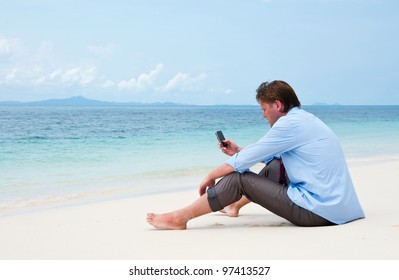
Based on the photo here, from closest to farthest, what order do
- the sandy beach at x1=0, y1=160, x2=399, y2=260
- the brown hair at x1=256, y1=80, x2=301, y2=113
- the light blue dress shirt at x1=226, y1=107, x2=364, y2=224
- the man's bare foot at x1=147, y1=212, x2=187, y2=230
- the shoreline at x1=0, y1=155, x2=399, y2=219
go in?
the sandy beach at x1=0, y1=160, x2=399, y2=260 < the light blue dress shirt at x1=226, y1=107, x2=364, y2=224 < the brown hair at x1=256, y1=80, x2=301, y2=113 < the man's bare foot at x1=147, y1=212, x2=187, y2=230 < the shoreline at x1=0, y1=155, x2=399, y2=219

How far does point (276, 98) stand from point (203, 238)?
3.80ft

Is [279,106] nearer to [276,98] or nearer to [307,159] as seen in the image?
[276,98]

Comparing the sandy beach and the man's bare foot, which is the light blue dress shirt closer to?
the sandy beach

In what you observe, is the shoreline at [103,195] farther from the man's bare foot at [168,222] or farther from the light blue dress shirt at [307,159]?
the light blue dress shirt at [307,159]

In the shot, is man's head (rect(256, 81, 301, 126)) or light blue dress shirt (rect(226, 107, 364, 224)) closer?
light blue dress shirt (rect(226, 107, 364, 224))

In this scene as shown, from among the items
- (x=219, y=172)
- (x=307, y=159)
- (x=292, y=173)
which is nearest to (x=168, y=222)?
(x=219, y=172)

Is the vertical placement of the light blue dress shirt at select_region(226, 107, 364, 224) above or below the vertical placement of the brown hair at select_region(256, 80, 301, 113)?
below

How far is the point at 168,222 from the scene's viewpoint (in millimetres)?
4188

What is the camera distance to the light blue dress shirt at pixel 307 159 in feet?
12.6

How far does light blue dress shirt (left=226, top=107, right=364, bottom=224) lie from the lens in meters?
3.84

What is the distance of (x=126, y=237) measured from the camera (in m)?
4.10

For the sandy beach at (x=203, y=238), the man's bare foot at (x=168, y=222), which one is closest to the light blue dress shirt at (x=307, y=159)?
the sandy beach at (x=203, y=238)

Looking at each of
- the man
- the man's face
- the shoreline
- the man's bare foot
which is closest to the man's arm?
the man

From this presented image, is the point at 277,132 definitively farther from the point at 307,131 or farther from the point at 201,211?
the point at 201,211
